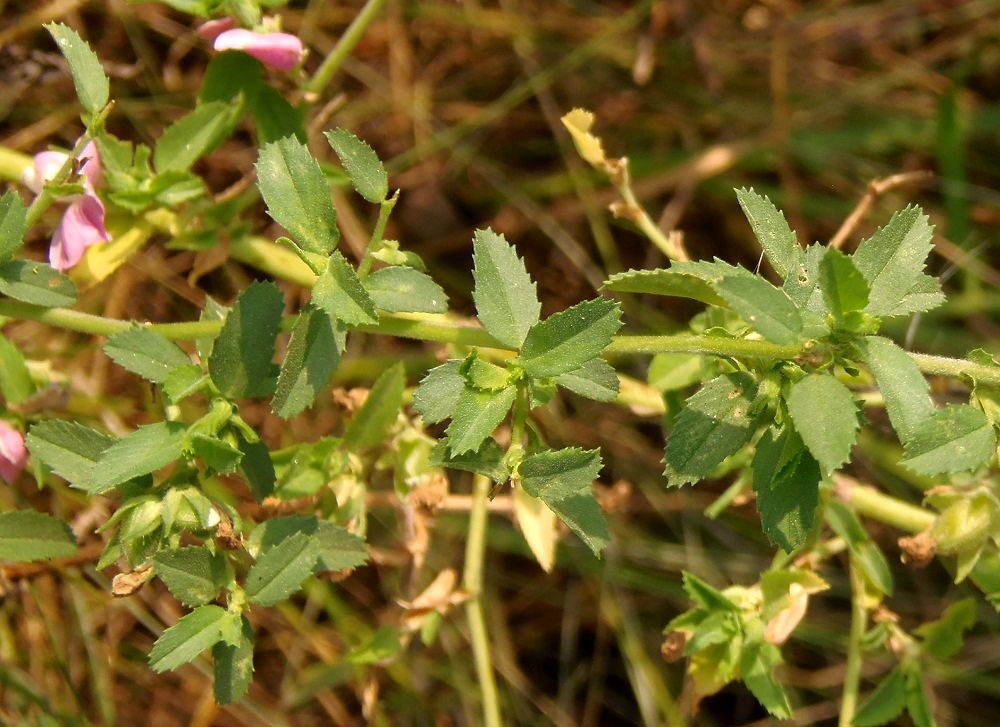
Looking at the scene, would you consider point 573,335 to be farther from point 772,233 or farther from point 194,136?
point 194,136

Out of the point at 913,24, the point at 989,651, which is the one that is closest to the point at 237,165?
the point at 913,24

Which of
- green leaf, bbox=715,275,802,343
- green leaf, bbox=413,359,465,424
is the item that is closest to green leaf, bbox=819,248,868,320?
green leaf, bbox=715,275,802,343

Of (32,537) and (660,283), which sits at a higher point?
(660,283)

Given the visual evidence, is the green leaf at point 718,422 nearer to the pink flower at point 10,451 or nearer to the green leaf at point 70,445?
the green leaf at point 70,445

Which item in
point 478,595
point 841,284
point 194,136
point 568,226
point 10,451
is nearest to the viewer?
point 841,284

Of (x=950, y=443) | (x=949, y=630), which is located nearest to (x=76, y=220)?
(x=950, y=443)

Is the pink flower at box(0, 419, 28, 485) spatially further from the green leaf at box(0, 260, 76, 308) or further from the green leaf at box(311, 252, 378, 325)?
the green leaf at box(311, 252, 378, 325)

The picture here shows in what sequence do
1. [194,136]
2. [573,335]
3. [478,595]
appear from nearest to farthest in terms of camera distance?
[573,335] → [194,136] → [478,595]

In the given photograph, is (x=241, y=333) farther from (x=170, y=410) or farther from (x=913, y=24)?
(x=913, y=24)
